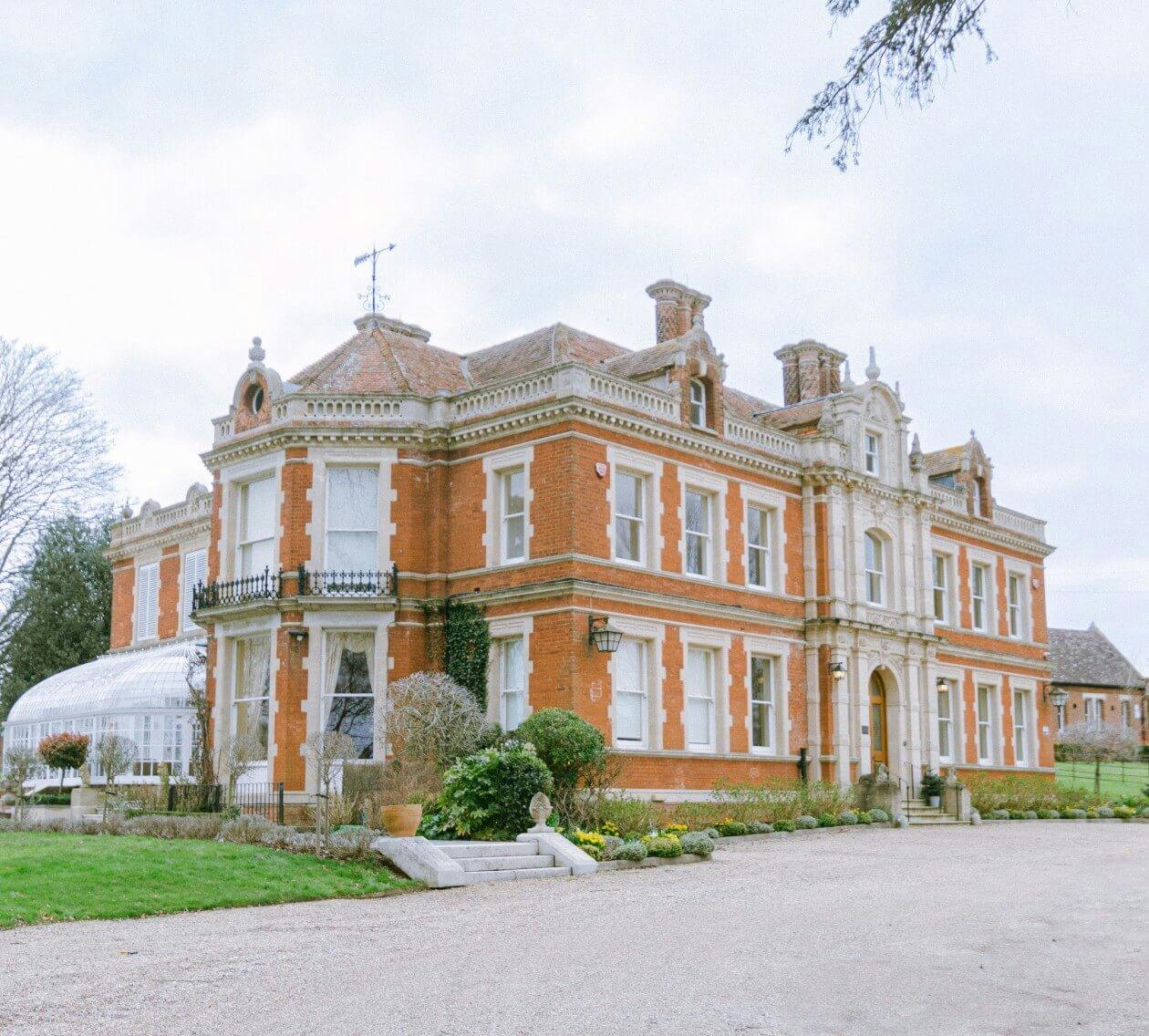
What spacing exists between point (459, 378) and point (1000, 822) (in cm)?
1538

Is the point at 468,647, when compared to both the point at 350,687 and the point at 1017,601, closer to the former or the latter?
the point at 350,687

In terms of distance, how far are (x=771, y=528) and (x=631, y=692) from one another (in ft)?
18.7

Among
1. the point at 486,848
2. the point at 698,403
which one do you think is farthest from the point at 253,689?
the point at 698,403

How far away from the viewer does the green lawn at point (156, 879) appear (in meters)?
13.2

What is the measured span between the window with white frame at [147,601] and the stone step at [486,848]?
19566 millimetres

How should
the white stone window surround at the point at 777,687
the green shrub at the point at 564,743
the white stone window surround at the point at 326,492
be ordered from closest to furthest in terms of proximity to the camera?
the green shrub at the point at 564,743 < the white stone window surround at the point at 326,492 < the white stone window surround at the point at 777,687

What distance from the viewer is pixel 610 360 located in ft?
90.9

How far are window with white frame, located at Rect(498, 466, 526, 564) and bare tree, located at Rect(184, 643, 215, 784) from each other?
6.60m

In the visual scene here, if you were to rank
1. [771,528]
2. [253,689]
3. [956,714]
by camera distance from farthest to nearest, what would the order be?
1. [956,714]
2. [771,528]
3. [253,689]

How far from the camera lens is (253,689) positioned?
25156 millimetres

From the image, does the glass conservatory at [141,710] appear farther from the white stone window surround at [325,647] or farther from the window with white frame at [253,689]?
the white stone window surround at [325,647]

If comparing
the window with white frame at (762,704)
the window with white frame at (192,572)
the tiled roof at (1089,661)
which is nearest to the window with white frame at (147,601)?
the window with white frame at (192,572)

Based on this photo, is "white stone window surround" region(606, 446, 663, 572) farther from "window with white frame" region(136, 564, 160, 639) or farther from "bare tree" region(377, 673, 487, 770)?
"window with white frame" region(136, 564, 160, 639)

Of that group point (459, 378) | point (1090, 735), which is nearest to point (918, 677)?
point (459, 378)
